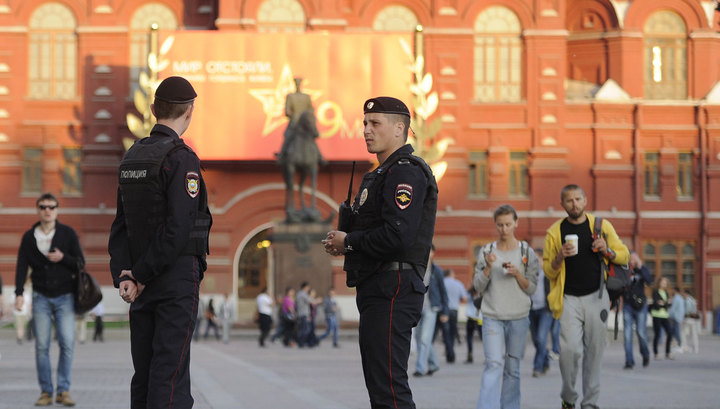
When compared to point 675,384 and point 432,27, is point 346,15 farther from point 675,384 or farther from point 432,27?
point 675,384

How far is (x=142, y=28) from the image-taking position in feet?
153

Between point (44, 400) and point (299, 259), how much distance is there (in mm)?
20568

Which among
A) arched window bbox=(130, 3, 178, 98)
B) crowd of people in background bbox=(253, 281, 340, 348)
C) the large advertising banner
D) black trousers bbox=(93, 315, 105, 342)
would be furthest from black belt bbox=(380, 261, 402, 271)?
arched window bbox=(130, 3, 178, 98)

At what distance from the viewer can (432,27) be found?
46.4 metres

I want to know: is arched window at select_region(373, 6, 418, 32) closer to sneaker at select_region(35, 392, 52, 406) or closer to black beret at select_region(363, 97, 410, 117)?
sneaker at select_region(35, 392, 52, 406)

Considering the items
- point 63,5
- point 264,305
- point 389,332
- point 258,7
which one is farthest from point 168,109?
point 63,5

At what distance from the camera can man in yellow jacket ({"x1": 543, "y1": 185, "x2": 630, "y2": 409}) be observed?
11.2m

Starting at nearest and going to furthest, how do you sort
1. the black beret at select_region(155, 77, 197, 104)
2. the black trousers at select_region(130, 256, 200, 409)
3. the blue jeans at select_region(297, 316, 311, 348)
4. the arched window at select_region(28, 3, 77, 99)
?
the black trousers at select_region(130, 256, 200, 409)
the black beret at select_region(155, 77, 197, 104)
the blue jeans at select_region(297, 316, 311, 348)
the arched window at select_region(28, 3, 77, 99)

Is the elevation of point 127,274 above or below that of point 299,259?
above

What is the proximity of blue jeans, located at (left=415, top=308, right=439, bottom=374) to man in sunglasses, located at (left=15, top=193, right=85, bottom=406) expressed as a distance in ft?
21.8

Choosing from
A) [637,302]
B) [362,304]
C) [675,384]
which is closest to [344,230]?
[362,304]

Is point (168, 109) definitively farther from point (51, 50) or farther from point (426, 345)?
point (51, 50)

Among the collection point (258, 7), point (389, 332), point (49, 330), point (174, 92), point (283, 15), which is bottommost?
point (49, 330)

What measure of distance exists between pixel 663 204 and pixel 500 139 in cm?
664
